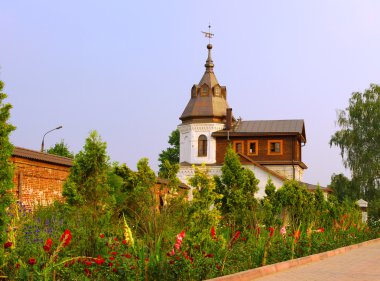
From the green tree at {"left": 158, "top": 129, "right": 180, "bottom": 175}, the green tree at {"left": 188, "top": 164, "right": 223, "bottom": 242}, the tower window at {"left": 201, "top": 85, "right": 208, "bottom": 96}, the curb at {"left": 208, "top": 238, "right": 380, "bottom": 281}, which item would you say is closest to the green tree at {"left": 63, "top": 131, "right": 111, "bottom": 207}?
the green tree at {"left": 188, "top": 164, "right": 223, "bottom": 242}

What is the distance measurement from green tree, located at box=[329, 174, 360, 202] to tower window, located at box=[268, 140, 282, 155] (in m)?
4.89

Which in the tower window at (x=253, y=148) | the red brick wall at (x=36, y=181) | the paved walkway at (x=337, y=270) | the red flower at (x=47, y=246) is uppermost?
the tower window at (x=253, y=148)

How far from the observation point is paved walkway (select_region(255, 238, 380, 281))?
10.5 metres

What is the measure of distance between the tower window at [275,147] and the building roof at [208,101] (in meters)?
4.43

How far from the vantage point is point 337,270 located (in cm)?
1187

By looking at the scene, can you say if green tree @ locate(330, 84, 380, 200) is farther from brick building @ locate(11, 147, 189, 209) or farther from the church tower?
brick building @ locate(11, 147, 189, 209)

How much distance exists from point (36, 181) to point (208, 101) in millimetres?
31673

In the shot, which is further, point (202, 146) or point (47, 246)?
point (202, 146)

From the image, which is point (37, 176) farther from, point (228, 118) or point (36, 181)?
point (228, 118)

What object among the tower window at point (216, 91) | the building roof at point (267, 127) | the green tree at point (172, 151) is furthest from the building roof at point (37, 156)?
the green tree at point (172, 151)

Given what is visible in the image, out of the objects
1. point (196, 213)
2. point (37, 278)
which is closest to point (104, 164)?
point (196, 213)

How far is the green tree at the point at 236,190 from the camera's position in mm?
19078

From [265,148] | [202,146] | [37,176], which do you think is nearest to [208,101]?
[202,146]

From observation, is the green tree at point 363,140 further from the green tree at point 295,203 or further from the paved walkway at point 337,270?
the paved walkway at point 337,270
